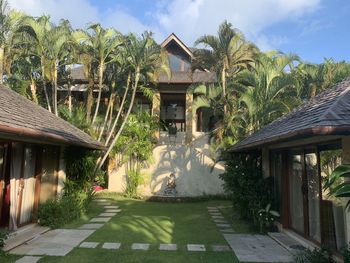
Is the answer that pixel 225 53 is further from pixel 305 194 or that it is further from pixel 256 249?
pixel 256 249

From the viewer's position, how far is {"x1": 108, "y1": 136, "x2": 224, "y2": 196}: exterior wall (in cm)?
1834

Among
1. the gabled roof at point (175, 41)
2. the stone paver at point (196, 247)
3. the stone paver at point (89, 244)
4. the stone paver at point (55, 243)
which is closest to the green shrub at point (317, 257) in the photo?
the stone paver at point (196, 247)

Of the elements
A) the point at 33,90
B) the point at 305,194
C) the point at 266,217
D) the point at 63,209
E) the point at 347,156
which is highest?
the point at 33,90

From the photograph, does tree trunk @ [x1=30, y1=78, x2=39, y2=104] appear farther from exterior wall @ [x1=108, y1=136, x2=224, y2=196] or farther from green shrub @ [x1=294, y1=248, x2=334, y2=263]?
green shrub @ [x1=294, y1=248, x2=334, y2=263]

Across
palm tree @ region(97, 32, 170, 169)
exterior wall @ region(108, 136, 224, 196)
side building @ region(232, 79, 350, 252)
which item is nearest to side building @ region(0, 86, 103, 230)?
palm tree @ region(97, 32, 170, 169)

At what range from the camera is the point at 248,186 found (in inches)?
406

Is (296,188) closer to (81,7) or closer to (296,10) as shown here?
(296,10)

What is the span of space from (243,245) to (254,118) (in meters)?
7.18

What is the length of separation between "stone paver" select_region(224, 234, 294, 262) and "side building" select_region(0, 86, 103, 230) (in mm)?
4946

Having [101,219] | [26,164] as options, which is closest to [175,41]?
[101,219]

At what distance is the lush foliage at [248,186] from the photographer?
9945 millimetres

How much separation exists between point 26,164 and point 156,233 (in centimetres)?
400

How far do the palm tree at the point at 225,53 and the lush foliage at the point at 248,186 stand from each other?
5.22m

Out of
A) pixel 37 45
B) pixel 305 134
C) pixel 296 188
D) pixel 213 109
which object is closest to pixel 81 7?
pixel 37 45
